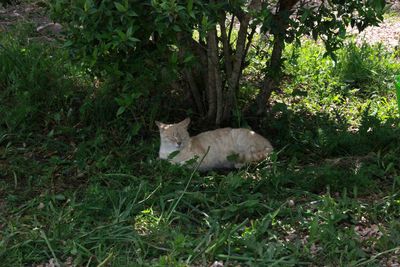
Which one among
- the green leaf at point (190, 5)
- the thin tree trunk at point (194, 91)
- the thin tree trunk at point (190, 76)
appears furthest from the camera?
the thin tree trunk at point (194, 91)

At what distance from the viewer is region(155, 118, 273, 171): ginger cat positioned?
5.20 metres

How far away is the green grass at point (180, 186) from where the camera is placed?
3973 millimetres

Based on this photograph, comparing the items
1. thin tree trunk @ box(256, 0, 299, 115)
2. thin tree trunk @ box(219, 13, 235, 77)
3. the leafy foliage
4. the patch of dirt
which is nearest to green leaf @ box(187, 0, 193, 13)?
the leafy foliage

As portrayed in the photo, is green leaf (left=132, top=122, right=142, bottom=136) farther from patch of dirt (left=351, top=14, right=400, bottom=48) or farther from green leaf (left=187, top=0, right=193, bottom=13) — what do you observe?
patch of dirt (left=351, top=14, right=400, bottom=48)

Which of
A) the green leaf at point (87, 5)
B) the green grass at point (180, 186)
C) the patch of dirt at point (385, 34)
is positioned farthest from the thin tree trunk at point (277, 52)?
the patch of dirt at point (385, 34)

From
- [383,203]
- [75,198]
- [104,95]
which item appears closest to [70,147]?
[104,95]

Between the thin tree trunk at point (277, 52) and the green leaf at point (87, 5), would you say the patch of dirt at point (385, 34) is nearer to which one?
the thin tree trunk at point (277, 52)

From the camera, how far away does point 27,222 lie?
171 inches

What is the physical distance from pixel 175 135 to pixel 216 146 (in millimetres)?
351

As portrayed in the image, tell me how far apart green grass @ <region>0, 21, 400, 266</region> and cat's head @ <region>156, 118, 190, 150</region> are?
19 cm

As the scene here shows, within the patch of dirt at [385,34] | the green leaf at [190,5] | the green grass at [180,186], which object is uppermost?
the patch of dirt at [385,34]

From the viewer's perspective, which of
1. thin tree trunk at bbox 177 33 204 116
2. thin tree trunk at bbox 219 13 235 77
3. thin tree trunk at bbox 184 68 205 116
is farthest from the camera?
thin tree trunk at bbox 184 68 205 116

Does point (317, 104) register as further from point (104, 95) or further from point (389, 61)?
point (104, 95)

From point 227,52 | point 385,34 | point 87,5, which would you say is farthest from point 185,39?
point 385,34
